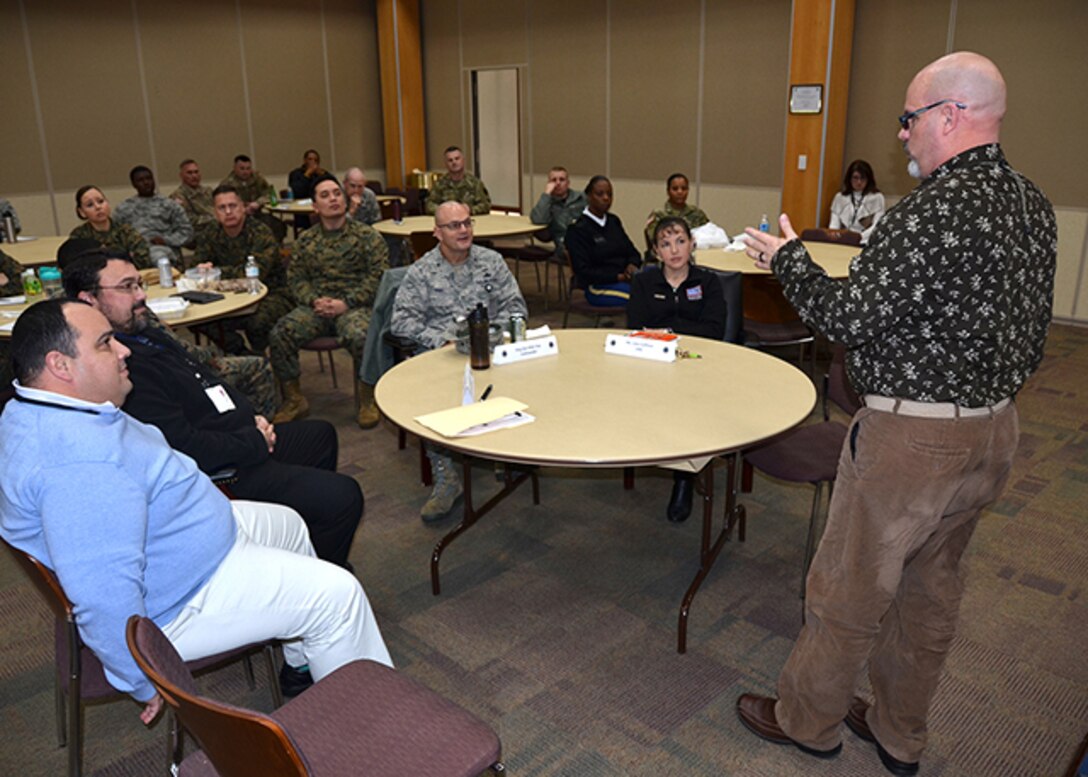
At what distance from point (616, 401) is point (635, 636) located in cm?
83

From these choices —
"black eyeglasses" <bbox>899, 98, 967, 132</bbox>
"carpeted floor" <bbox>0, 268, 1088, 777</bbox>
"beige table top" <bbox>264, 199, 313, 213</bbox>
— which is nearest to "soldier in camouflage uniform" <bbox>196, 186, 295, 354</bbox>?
"carpeted floor" <bbox>0, 268, 1088, 777</bbox>

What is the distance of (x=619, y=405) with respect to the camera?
2697mm

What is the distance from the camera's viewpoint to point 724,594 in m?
3.10

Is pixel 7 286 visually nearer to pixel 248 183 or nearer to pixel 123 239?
pixel 123 239

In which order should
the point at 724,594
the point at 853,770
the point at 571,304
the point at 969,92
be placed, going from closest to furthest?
the point at 969,92, the point at 853,770, the point at 724,594, the point at 571,304

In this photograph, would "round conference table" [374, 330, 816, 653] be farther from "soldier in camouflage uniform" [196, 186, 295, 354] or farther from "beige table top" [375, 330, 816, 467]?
"soldier in camouflage uniform" [196, 186, 295, 354]

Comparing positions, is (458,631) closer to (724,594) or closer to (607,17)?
(724,594)

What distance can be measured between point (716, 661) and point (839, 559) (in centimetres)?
84

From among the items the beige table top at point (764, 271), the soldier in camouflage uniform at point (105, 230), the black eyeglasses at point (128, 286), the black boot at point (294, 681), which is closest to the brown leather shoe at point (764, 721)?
the black boot at point (294, 681)

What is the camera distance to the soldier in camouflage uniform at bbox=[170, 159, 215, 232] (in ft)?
30.4

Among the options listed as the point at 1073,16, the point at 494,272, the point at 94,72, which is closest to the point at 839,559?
the point at 494,272

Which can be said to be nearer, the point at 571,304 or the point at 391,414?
the point at 391,414

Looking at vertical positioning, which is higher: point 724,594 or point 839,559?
point 839,559

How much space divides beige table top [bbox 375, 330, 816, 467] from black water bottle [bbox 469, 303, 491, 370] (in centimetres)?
5
